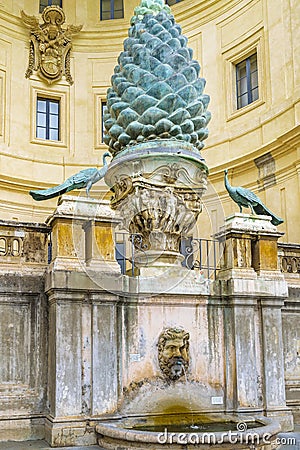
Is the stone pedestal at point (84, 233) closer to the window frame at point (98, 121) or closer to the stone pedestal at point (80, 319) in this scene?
the stone pedestal at point (80, 319)

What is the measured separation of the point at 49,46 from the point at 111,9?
307 cm

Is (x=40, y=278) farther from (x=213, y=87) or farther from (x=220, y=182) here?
(x=213, y=87)

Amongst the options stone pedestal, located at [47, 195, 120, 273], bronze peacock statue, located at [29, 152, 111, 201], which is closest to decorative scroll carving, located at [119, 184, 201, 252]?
bronze peacock statue, located at [29, 152, 111, 201]

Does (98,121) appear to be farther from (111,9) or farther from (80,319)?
(80,319)

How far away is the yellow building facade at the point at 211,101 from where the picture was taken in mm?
18234

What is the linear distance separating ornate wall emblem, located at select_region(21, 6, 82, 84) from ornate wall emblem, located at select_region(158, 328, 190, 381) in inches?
650

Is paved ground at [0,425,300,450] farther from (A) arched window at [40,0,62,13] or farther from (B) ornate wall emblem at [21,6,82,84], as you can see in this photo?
(A) arched window at [40,0,62,13]

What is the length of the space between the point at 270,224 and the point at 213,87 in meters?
13.1

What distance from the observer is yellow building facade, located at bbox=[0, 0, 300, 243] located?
18234mm

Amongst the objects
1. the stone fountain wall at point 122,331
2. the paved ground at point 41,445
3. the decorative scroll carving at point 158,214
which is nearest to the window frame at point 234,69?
the decorative scroll carving at point 158,214

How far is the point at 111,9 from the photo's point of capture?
24094 millimetres

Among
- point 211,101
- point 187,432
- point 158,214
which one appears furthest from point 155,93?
point 211,101

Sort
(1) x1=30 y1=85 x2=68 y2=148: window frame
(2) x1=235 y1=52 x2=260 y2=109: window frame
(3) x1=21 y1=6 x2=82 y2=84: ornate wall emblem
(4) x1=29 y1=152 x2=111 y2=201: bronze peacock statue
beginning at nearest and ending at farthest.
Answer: (4) x1=29 y1=152 x2=111 y2=201: bronze peacock statue < (2) x1=235 y1=52 x2=260 y2=109: window frame < (1) x1=30 y1=85 x2=68 y2=148: window frame < (3) x1=21 y1=6 x2=82 y2=84: ornate wall emblem

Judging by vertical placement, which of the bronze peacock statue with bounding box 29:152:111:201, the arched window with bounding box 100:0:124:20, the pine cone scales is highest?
the arched window with bounding box 100:0:124:20
